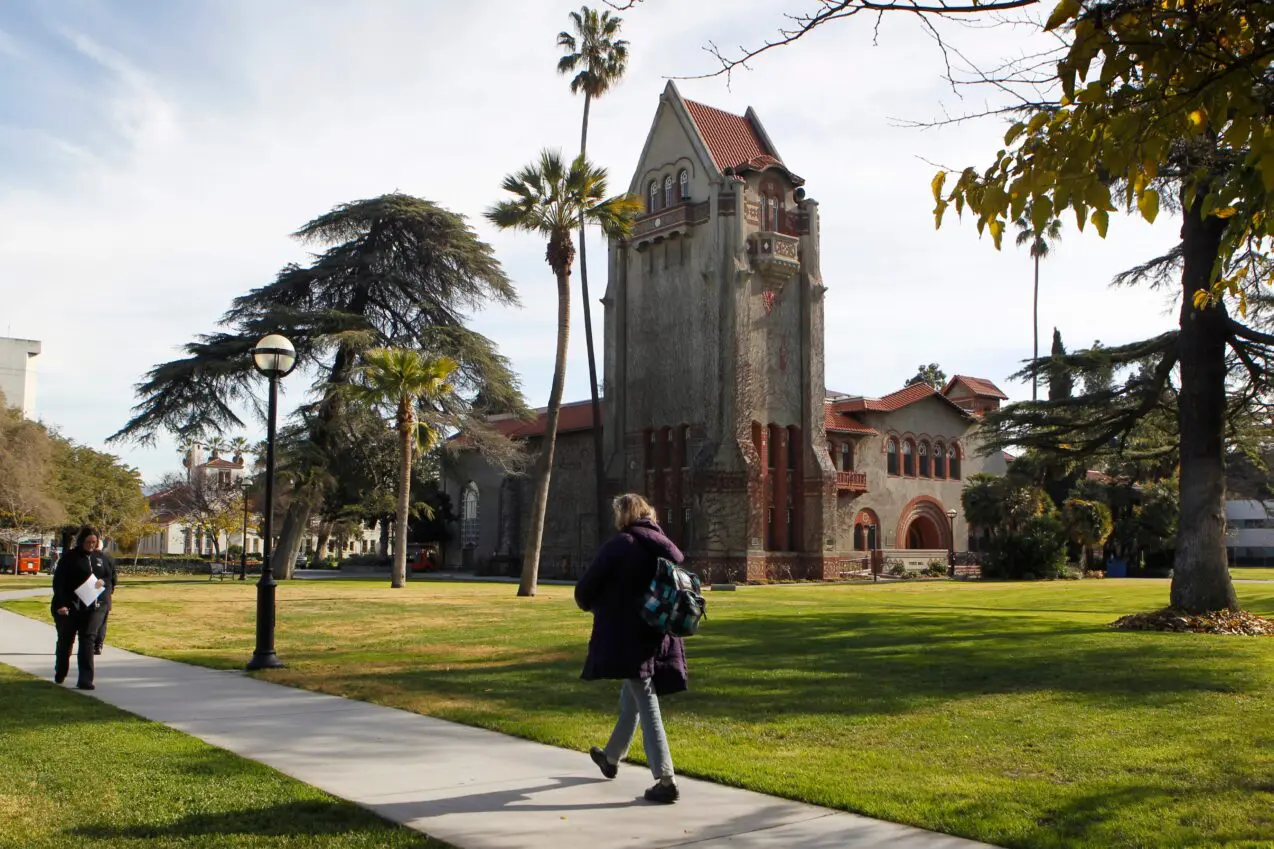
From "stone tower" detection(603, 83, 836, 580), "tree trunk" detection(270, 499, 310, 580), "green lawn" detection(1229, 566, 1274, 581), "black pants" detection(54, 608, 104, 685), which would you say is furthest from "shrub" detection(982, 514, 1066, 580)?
"black pants" detection(54, 608, 104, 685)

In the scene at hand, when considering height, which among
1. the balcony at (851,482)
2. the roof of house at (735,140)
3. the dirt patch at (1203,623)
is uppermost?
the roof of house at (735,140)

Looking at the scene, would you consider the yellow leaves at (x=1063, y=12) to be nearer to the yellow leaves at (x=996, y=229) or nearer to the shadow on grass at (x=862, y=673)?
the yellow leaves at (x=996, y=229)

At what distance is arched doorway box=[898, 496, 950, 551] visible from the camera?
55.9 m

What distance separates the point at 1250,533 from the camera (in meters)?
80.9

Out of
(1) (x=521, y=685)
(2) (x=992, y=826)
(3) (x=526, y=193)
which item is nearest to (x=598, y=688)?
(1) (x=521, y=685)

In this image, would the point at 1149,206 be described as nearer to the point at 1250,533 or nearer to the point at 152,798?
the point at 152,798

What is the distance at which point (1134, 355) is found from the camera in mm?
19672

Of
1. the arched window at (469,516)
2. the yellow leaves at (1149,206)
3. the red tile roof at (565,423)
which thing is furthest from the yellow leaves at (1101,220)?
the arched window at (469,516)

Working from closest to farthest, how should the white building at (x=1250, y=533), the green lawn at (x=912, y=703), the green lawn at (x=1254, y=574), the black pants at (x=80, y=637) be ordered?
the green lawn at (x=912, y=703) < the black pants at (x=80, y=637) < the green lawn at (x=1254, y=574) < the white building at (x=1250, y=533)

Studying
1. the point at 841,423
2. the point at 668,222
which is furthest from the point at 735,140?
the point at 841,423

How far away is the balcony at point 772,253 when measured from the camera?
4469cm

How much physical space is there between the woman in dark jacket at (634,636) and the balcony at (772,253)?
3888 centimetres

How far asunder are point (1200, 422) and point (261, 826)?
1676 cm

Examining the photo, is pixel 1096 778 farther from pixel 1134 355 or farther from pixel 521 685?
pixel 1134 355
